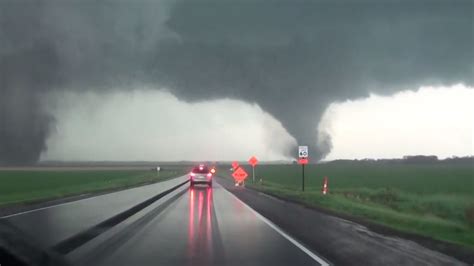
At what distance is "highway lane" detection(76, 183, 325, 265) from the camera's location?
38.1 ft

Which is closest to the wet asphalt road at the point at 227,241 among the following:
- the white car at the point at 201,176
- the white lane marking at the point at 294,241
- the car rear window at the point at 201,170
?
the white lane marking at the point at 294,241

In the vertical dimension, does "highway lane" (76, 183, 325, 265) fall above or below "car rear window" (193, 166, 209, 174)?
below

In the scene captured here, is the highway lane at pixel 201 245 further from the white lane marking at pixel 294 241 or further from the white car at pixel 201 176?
the white car at pixel 201 176

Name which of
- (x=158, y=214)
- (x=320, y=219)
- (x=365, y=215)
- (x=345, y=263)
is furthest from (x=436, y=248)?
(x=158, y=214)

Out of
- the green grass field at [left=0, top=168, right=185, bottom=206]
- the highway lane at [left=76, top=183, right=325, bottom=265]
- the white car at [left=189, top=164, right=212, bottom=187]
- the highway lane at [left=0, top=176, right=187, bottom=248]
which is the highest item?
the white car at [left=189, top=164, right=212, bottom=187]

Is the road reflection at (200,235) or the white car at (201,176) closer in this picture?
the road reflection at (200,235)

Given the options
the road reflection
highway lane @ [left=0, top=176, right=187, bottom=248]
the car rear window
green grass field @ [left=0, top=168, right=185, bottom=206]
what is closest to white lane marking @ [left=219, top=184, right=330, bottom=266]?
the road reflection

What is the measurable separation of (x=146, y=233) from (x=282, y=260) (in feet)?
19.8

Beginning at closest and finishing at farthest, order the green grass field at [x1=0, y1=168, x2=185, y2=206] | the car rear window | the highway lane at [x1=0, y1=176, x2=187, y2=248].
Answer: the highway lane at [x1=0, y1=176, x2=187, y2=248] → the green grass field at [x1=0, y1=168, x2=185, y2=206] → the car rear window

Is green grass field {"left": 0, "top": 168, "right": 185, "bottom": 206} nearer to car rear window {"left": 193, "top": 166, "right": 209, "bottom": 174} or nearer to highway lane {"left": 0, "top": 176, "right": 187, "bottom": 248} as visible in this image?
highway lane {"left": 0, "top": 176, "right": 187, "bottom": 248}

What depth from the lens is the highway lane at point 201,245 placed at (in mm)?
11602

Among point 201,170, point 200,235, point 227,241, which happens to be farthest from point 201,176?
point 227,241

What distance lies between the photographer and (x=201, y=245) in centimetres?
1381

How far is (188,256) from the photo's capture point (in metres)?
12.1
